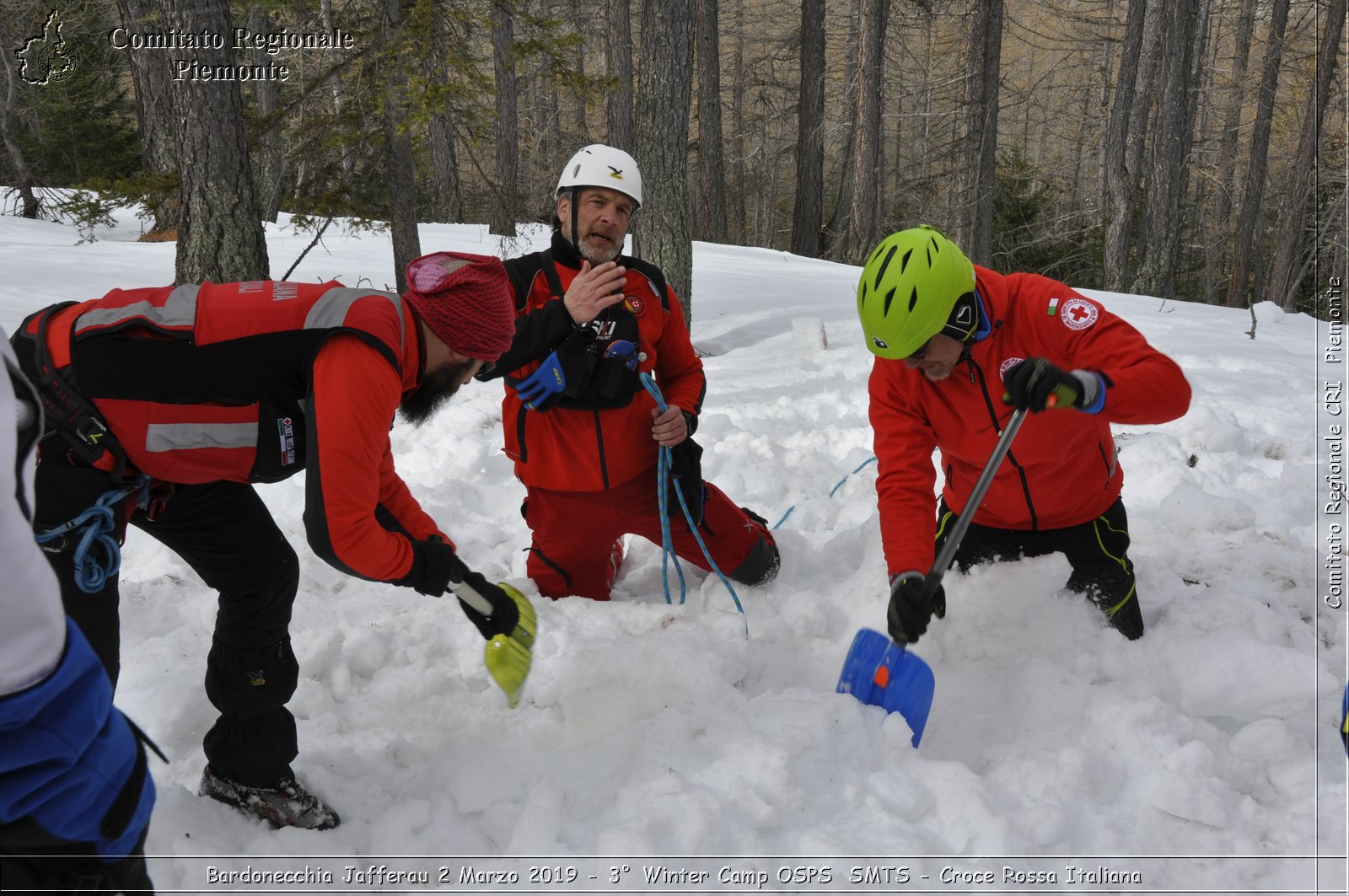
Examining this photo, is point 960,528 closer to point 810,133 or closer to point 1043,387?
point 1043,387

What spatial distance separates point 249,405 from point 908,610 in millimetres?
2063

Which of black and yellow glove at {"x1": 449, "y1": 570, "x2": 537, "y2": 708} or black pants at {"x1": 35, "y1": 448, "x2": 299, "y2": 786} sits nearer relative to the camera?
black pants at {"x1": 35, "y1": 448, "x2": 299, "y2": 786}

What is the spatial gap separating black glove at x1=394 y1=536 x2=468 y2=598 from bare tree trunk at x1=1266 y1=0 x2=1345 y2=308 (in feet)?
51.0

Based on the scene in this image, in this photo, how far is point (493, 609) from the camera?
8.86 ft

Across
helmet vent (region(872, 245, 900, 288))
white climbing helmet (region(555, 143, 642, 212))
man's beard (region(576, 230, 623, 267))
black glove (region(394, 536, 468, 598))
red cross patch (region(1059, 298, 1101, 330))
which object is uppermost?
white climbing helmet (region(555, 143, 642, 212))

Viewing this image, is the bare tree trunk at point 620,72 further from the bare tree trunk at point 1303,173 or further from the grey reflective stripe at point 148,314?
the bare tree trunk at point 1303,173

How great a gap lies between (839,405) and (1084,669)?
328 centimetres

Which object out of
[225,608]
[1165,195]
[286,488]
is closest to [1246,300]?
[1165,195]

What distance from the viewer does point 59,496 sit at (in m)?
2.21

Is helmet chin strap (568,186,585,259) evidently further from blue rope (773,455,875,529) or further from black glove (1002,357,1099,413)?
black glove (1002,357,1099,413)

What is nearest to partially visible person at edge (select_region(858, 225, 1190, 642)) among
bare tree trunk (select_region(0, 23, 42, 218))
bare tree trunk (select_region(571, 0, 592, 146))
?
bare tree trunk (select_region(571, 0, 592, 146))

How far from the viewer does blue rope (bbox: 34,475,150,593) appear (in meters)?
2.16

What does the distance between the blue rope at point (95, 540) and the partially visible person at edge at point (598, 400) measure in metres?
1.55

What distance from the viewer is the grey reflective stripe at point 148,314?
7.27ft
